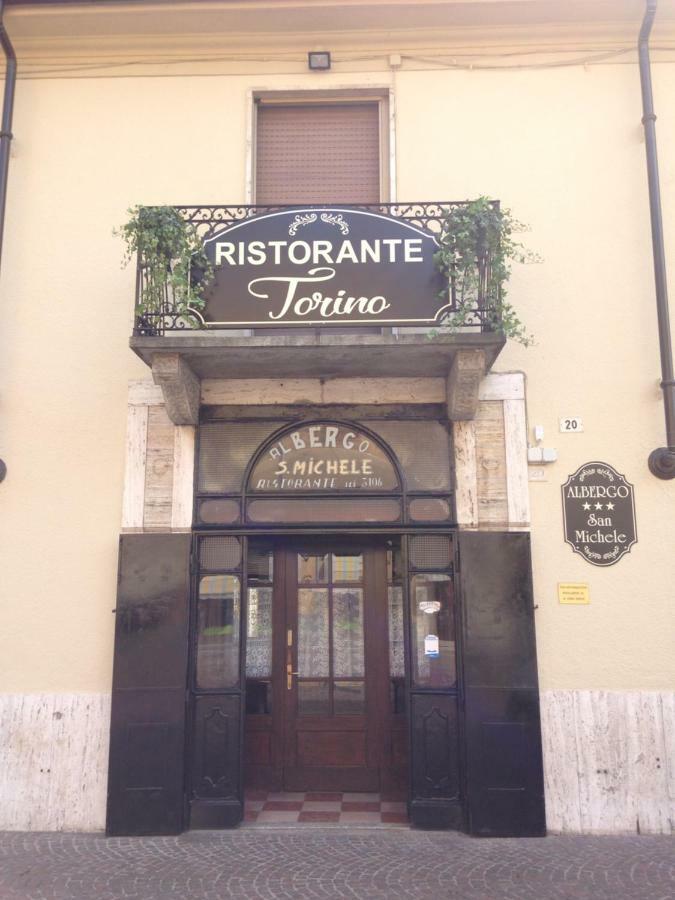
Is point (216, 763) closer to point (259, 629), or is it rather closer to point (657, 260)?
point (259, 629)

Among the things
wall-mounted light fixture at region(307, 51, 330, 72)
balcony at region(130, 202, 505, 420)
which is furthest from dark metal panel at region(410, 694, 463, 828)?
wall-mounted light fixture at region(307, 51, 330, 72)

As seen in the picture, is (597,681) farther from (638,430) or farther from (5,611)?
(5,611)

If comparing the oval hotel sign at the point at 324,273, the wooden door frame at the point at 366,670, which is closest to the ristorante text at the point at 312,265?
the oval hotel sign at the point at 324,273

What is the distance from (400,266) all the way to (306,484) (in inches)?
81.0

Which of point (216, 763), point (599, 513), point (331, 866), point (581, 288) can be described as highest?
point (581, 288)

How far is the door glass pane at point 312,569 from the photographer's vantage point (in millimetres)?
6973

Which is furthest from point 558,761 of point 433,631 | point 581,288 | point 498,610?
point 581,288

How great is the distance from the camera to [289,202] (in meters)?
7.00

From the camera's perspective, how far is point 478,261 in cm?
582

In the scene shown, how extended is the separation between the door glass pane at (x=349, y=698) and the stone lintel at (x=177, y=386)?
114 inches

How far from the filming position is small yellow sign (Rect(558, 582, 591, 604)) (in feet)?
19.8

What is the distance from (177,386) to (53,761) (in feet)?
11.0

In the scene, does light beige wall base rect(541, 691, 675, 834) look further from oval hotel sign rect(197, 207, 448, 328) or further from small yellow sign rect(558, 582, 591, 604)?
oval hotel sign rect(197, 207, 448, 328)

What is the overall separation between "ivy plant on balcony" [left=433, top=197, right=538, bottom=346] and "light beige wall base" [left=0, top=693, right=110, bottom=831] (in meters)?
4.49
